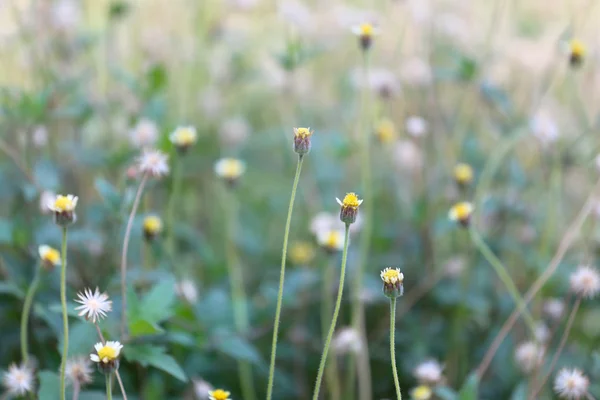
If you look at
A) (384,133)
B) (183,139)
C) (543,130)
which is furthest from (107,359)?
(543,130)

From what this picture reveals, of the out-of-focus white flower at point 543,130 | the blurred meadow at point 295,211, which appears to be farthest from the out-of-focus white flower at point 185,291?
the out-of-focus white flower at point 543,130

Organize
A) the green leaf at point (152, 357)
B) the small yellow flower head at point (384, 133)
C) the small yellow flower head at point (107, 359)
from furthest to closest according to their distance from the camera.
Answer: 1. the small yellow flower head at point (384, 133)
2. the green leaf at point (152, 357)
3. the small yellow flower head at point (107, 359)

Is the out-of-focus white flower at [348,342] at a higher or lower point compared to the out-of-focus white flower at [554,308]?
lower

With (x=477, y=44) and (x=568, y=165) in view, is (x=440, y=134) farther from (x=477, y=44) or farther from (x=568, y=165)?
(x=477, y=44)

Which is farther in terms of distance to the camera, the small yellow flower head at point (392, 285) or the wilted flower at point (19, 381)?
the wilted flower at point (19, 381)

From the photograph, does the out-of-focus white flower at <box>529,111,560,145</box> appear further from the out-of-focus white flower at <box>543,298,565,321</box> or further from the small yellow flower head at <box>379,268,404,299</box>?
the small yellow flower head at <box>379,268,404,299</box>

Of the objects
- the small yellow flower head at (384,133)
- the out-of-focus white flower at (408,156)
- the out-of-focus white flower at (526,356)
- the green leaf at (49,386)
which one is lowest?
the green leaf at (49,386)

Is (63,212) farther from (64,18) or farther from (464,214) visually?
(64,18)

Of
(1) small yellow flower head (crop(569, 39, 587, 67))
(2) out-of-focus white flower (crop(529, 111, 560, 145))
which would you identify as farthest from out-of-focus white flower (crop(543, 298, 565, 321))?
(1) small yellow flower head (crop(569, 39, 587, 67))

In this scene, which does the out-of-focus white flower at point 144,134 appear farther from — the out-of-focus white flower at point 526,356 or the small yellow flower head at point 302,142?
the out-of-focus white flower at point 526,356
